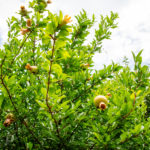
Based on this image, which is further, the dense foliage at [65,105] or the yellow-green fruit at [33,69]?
the yellow-green fruit at [33,69]

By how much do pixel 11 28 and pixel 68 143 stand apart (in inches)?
107

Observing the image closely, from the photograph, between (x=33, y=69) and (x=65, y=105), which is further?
(x=33, y=69)

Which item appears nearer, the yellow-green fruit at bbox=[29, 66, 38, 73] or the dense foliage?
the dense foliage

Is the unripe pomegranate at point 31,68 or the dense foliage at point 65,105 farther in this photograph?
the unripe pomegranate at point 31,68

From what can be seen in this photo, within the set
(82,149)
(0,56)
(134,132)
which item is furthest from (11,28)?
(134,132)

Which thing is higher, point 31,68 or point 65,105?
point 31,68

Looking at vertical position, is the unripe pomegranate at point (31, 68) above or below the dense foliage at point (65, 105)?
above

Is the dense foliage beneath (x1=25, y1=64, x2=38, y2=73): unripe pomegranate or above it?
beneath

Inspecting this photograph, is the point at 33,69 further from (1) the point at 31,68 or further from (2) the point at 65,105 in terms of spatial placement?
(2) the point at 65,105

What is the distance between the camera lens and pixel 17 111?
133 cm

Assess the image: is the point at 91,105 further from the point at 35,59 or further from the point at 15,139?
the point at 35,59

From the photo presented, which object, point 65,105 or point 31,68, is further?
point 31,68

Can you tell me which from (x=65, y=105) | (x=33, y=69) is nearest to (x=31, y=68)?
(x=33, y=69)

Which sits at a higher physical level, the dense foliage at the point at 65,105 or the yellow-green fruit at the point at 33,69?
the yellow-green fruit at the point at 33,69
